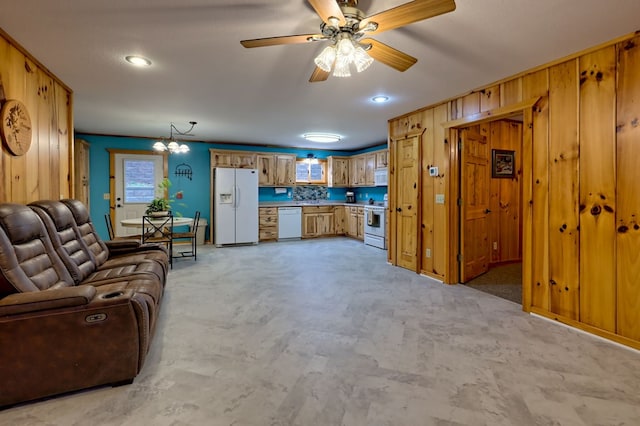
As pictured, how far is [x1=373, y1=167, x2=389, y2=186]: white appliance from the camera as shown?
6801 millimetres

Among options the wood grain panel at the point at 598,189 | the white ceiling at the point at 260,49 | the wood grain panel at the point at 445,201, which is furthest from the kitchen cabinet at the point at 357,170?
the wood grain panel at the point at 598,189

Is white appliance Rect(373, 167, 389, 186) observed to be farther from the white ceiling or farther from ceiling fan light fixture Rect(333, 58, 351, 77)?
ceiling fan light fixture Rect(333, 58, 351, 77)

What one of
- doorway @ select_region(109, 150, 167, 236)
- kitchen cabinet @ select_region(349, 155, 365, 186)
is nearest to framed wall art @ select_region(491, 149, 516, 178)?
kitchen cabinet @ select_region(349, 155, 365, 186)

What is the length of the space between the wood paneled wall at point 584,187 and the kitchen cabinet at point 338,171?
496 centimetres

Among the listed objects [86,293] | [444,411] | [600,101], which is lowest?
[444,411]

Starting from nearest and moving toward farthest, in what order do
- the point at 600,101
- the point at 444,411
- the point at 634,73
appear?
the point at 444,411 < the point at 634,73 < the point at 600,101

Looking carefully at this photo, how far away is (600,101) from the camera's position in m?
2.54

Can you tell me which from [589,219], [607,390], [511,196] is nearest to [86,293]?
[607,390]

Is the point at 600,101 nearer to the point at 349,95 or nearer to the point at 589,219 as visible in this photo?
the point at 589,219

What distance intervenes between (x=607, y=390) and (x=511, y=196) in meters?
3.77

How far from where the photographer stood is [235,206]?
22.1 ft

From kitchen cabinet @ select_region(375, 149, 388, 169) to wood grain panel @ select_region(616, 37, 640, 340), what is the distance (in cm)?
452

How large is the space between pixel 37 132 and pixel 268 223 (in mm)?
4718

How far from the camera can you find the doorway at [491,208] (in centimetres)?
409
